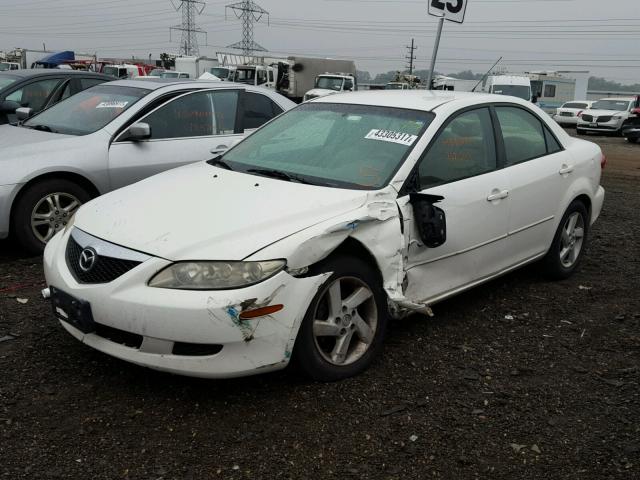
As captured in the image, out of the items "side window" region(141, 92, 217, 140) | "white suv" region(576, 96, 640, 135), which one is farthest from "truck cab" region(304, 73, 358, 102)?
"side window" region(141, 92, 217, 140)

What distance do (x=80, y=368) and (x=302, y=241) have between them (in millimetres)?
1454

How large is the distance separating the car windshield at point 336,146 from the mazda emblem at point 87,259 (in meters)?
1.19

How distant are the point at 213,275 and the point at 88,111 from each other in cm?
393

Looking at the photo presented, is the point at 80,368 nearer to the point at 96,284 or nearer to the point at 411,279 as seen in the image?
the point at 96,284

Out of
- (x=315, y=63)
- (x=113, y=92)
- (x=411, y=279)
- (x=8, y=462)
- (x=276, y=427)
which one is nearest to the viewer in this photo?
(x=8, y=462)

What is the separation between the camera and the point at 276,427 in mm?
3078

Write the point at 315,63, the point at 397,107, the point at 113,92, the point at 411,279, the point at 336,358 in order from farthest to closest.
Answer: the point at 315,63
the point at 113,92
the point at 397,107
the point at 411,279
the point at 336,358

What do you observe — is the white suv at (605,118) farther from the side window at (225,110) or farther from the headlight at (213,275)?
the headlight at (213,275)

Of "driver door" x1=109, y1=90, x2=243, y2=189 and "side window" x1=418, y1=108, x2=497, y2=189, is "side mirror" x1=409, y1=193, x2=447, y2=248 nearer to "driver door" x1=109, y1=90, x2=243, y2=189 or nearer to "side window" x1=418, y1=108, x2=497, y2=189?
"side window" x1=418, y1=108, x2=497, y2=189

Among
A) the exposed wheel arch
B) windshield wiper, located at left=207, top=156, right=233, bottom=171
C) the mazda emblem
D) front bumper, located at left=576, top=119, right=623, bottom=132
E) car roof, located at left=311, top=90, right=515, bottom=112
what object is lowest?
front bumper, located at left=576, top=119, right=623, bottom=132

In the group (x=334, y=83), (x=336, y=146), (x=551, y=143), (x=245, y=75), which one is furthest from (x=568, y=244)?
(x=245, y=75)

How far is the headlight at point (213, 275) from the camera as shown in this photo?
9.88 feet

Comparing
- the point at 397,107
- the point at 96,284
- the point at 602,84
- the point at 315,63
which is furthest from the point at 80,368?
the point at 602,84

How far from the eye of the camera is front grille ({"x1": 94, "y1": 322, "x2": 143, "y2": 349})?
10.3 ft
